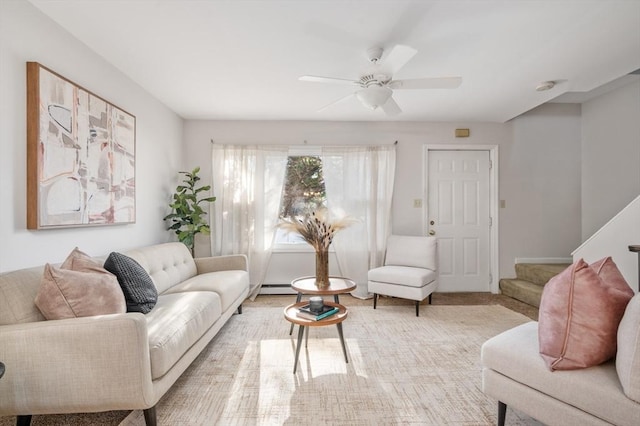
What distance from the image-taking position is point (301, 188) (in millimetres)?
4414

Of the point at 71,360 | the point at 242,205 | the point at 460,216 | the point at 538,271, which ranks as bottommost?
the point at 538,271

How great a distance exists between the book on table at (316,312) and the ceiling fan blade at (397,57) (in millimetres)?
1785

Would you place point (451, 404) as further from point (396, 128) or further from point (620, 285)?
point (396, 128)

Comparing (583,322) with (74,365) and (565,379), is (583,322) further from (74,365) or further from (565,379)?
(74,365)

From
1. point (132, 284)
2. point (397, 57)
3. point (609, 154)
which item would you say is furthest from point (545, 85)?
point (132, 284)

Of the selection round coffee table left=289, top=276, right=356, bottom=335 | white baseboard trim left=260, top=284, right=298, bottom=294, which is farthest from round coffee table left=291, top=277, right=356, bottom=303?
white baseboard trim left=260, top=284, right=298, bottom=294

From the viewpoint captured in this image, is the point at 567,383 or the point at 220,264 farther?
the point at 220,264

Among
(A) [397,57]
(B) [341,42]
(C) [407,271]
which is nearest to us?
(A) [397,57]

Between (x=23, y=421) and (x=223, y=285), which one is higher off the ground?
(x=223, y=285)

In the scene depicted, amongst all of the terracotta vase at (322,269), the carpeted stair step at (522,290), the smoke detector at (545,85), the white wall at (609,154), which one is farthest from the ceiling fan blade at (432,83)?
the white wall at (609,154)

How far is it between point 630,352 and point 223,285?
2.62 m

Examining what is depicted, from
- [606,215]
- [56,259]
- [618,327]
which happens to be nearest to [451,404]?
[618,327]

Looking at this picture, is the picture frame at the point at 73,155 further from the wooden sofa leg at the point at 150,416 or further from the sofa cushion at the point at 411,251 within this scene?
the sofa cushion at the point at 411,251

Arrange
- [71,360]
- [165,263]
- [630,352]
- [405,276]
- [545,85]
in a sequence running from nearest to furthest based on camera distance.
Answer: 1. [630,352]
2. [71,360]
3. [165,263]
4. [545,85]
5. [405,276]
